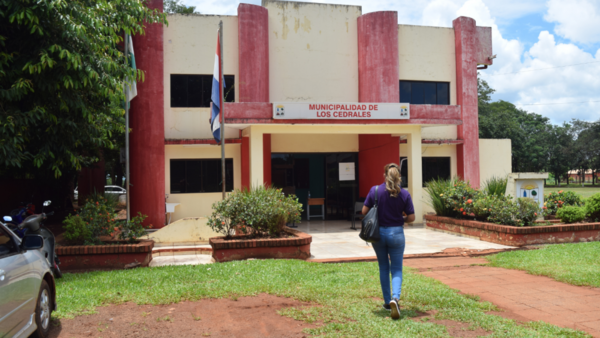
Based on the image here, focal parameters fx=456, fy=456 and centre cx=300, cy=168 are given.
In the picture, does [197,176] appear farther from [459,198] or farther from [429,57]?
[429,57]

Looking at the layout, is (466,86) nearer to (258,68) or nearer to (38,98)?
(258,68)

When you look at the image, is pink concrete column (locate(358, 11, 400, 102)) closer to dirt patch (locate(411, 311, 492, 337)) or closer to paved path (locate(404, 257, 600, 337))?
paved path (locate(404, 257, 600, 337))

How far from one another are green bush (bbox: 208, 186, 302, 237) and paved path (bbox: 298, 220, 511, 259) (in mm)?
1063

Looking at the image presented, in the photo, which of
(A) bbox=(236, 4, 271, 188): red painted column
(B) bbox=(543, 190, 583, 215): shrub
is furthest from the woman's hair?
(A) bbox=(236, 4, 271, 188): red painted column

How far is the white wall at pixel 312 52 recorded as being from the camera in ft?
51.2

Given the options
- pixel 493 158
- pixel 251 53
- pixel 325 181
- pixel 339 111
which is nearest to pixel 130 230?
pixel 339 111

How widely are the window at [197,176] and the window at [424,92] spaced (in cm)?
676

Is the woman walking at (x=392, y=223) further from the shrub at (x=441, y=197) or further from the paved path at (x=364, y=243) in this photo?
the shrub at (x=441, y=197)

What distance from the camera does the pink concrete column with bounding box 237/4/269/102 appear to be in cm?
1491

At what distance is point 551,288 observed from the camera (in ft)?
20.7

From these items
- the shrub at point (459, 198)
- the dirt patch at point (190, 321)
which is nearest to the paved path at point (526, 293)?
the dirt patch at point (190, 321)

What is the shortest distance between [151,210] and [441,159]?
10.5 m

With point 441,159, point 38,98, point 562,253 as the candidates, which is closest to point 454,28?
point 441,159

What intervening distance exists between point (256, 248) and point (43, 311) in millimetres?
4378
